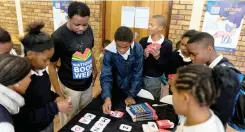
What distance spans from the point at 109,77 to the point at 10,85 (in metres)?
1.06

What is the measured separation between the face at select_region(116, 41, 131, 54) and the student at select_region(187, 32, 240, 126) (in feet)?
1.89

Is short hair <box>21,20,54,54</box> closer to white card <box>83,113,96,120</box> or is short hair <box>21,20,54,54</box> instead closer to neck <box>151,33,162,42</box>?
white card <box>83,113,96,120</box>

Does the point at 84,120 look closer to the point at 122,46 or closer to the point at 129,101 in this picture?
the point at 129,101

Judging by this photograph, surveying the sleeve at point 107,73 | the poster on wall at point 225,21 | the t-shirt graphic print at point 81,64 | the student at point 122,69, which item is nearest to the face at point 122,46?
the student at point 122,69

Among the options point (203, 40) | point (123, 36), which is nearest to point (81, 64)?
point (123, 36)

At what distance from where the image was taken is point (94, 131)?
4.95 ft

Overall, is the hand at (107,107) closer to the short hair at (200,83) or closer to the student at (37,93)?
the student at (37,93)

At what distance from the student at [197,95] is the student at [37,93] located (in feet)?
2.99

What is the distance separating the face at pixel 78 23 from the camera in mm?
1969

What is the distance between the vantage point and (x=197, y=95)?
1.04m

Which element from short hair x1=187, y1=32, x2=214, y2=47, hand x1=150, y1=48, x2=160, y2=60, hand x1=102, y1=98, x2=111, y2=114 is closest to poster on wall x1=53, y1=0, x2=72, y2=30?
hand x1=150, y1=48, x2=160, y2=60

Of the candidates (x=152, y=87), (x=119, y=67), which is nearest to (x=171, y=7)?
(x=152, y=87)

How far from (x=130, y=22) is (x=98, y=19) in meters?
0.69

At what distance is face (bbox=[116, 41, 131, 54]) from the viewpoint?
197 cm
